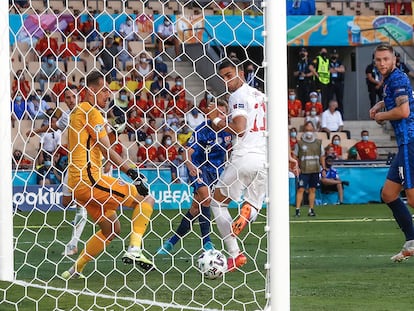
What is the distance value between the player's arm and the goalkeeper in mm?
2204

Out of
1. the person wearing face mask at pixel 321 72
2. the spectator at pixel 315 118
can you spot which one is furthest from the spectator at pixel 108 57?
the person wearing face mask at pixel 321 72

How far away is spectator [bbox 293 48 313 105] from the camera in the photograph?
86.0 feet

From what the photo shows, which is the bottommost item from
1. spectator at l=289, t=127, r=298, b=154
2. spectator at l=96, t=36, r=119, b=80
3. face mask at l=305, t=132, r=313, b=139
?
spectator at l=289, t=127, r=298, b=154

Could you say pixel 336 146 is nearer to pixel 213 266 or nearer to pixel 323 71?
pixel 323 71

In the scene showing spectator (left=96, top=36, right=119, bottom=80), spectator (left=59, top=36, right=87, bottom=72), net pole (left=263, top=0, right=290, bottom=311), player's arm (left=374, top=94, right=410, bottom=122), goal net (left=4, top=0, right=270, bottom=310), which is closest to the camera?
net pole (left=263, top=0, right=290, bottom=311)

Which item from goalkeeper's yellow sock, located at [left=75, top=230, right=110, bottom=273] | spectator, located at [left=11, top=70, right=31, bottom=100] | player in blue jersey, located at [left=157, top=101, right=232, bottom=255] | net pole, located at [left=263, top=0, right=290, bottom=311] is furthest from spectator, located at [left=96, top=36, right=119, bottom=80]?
net pole, located at [left=263, top=0, right=290, bottom=311]

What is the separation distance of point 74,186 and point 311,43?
1854 cm

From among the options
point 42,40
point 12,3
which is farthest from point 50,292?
point 42,40

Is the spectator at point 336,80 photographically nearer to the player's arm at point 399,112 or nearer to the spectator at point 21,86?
the spectator at point 21,86

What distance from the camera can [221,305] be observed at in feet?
23.8

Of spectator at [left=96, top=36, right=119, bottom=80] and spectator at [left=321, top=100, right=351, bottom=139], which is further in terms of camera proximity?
spectator at [left=321, top=100, right=351, bottom=139]

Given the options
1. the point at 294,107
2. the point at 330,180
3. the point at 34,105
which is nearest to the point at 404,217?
the point at 34,105

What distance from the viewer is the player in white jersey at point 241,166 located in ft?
30.4

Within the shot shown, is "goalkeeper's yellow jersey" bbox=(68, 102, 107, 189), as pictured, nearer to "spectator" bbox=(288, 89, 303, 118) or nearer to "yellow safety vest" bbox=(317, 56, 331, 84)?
"spectator" bbox=(288, 89, 303, 118)
